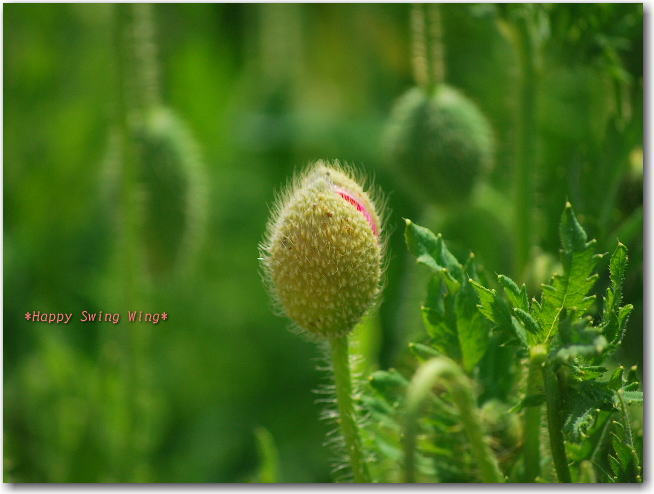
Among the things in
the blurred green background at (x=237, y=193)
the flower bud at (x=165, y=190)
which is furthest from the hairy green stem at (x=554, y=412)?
the flower bud at (x=165, y=190)

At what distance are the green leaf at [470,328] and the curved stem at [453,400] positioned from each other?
0.09 m

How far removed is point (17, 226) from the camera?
2.21 m

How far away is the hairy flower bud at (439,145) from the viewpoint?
148 centimetres

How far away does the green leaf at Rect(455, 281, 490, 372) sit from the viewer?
100cm

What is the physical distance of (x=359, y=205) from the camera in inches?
38.5

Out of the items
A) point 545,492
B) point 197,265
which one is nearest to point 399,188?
point 197,265

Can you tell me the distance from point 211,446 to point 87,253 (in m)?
0.58

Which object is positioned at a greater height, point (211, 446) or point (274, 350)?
point (274, 350)

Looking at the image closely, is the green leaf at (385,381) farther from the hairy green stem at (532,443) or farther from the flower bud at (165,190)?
the flower bud at (165,190)

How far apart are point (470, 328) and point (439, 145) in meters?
0.52

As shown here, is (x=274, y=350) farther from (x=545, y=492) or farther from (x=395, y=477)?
(x=545, y=492)

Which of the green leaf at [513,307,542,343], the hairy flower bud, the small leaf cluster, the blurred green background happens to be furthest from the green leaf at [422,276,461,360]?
the hairy flower bud

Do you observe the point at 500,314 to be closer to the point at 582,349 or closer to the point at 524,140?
the point at 582,349

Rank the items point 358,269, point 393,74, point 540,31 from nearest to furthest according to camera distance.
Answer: point 358,269
point 540,31
point 393,74
